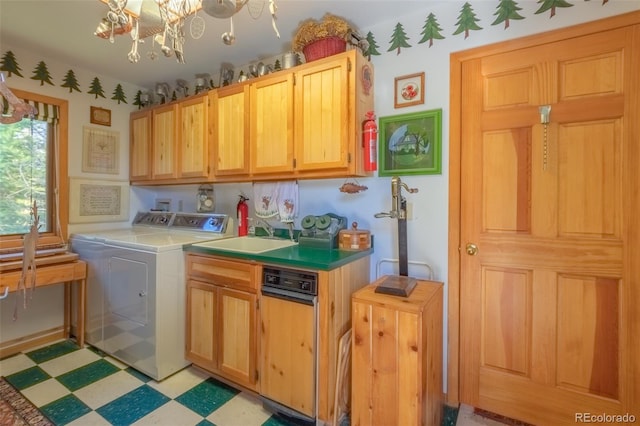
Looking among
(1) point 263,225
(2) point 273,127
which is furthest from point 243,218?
(2) point 273,127

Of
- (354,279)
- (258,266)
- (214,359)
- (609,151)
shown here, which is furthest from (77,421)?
(609,151)

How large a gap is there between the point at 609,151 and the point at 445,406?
167cm

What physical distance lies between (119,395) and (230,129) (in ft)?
6.43

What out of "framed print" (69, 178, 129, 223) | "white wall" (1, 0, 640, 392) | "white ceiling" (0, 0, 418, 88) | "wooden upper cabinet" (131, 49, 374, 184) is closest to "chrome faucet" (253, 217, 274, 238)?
"wooden upper cabinet" (131, 49, 374, 184)

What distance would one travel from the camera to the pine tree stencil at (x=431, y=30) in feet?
6.09

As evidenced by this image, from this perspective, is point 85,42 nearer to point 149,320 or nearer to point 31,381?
point 149,320

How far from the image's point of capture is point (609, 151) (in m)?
1.49

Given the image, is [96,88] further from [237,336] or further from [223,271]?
[237,336]

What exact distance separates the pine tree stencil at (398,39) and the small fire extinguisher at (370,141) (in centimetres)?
50

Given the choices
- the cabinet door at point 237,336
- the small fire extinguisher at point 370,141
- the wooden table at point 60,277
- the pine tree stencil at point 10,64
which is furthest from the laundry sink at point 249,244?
the pine tree stencil at point 10,64

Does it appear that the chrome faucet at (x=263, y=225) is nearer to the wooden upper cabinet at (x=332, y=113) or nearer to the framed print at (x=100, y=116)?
the wooden upper cabinet at (x=332, y=113)

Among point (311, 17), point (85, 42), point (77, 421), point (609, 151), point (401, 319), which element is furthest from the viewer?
point (85, 42)

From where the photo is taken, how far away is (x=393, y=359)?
1388 mm

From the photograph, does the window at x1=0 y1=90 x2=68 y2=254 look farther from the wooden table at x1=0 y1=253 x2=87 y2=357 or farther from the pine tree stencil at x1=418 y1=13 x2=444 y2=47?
the pine tree stencil at x1=418 y1=13 x2=444 y2=47
